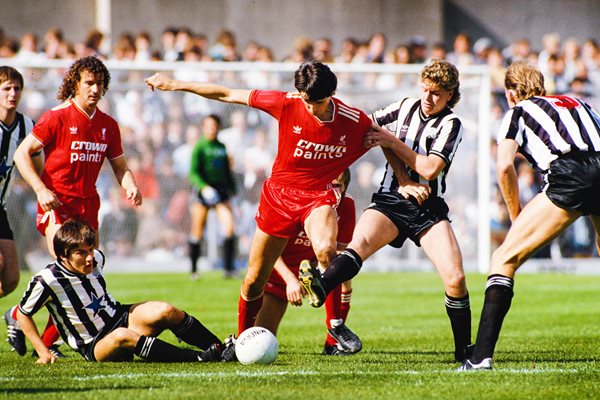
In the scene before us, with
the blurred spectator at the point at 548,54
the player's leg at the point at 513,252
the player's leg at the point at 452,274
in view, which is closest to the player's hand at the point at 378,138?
the player's leg at the point at 452,274

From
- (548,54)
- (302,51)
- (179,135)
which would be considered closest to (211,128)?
(179,135)

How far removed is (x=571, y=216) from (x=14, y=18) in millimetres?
18195

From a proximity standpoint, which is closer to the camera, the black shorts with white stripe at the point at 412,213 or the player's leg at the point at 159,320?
the player's leg at the point at 159,320

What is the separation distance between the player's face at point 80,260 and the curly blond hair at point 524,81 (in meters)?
3.19

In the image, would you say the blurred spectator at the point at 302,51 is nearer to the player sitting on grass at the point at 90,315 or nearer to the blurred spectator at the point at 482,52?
the blurred spectator at the point at 482,52

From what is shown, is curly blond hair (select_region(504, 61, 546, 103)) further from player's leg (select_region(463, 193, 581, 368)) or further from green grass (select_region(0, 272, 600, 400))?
green grass (select_region(0, 272, 600, 400))

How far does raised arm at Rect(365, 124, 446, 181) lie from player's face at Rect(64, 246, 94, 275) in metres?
2.16

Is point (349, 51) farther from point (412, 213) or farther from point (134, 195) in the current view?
point (412, 213)

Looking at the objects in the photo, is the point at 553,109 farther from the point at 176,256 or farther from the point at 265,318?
the point at 176,256

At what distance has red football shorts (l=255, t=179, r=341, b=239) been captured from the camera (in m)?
7.70

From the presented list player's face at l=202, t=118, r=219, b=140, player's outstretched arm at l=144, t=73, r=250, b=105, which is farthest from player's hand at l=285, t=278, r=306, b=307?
player's face at l=202, t=118, r=219, b=140

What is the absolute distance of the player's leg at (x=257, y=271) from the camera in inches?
306

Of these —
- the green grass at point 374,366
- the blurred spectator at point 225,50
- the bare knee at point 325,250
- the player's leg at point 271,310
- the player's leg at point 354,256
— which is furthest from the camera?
the blurred spectator at point 225,50

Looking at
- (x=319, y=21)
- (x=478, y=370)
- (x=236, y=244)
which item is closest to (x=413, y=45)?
(x=319, y=21)
